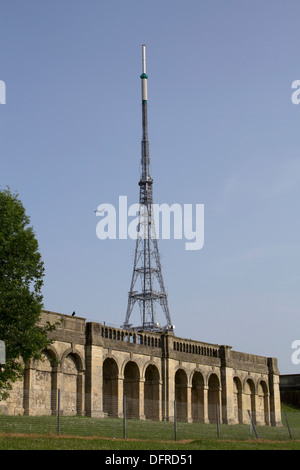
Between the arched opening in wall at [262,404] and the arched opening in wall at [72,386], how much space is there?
88.4 ft

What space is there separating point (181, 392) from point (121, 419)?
14723 millimetres

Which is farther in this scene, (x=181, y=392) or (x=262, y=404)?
(x=262, y=404)

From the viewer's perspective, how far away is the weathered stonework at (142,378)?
43.0m

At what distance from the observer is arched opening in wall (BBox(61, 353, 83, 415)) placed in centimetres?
4391

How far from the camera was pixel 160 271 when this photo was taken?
82.6 m

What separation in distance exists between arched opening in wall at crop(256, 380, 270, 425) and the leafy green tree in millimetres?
39103

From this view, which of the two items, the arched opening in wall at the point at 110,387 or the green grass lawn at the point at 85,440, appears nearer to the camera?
the green grass lawn at the point at 85,440

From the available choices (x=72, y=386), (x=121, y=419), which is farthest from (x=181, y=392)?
(x=121, y=419)

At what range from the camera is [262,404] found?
223 feet

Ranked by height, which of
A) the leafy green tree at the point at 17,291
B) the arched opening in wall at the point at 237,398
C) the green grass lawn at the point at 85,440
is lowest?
the green grass lawn at the point at 85,440

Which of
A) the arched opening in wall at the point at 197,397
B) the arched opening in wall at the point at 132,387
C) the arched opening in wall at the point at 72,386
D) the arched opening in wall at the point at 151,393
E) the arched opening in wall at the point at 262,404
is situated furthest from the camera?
the arched opening in wall at the point at 262,404

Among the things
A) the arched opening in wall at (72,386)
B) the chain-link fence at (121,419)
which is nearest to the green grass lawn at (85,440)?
the chain-link fence at (121,419)

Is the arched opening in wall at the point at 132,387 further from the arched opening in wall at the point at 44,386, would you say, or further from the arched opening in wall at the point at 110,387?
the arched opening in wall at the point at 44,386

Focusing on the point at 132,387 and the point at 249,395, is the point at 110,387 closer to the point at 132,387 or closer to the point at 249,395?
the point at 132,387
